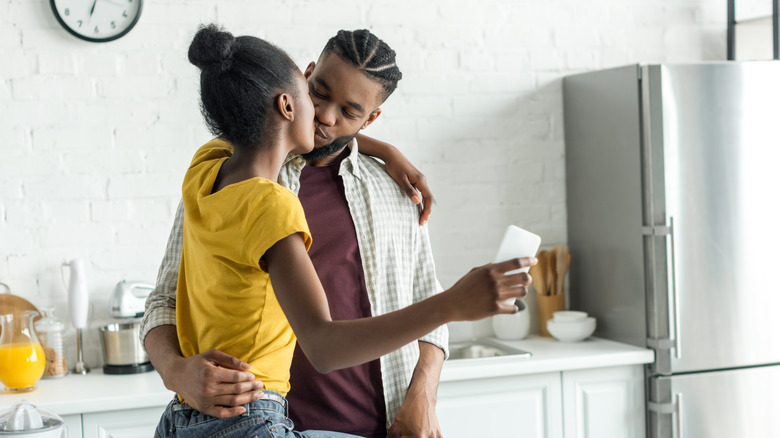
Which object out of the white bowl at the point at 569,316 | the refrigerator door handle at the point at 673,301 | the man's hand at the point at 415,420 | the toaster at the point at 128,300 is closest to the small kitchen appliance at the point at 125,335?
the toaster at the point at 128,300

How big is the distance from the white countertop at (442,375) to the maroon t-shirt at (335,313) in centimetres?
77

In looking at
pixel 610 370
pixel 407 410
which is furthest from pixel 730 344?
pixel 407 410

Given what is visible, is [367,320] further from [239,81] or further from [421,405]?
[421,405]

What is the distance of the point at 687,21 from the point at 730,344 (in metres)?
1.29

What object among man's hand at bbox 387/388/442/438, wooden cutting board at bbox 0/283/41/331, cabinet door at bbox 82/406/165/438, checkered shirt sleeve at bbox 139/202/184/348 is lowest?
cabinet door at bbox 82/406/165/438

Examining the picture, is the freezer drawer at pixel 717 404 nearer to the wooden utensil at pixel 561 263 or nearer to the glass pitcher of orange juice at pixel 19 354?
the wooden utensil at pixel 561 263

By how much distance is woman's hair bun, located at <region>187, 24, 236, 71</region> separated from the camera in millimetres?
1208

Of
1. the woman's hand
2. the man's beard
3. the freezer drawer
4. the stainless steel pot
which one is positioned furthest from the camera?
the freezer drawer

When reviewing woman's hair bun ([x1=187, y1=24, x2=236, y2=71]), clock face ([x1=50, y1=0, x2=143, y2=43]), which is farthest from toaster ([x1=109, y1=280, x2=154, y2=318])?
woman's hair bun ([x1=187, y1=24, x2=236, y2=71])

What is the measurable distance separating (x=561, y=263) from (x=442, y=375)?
0.80 m

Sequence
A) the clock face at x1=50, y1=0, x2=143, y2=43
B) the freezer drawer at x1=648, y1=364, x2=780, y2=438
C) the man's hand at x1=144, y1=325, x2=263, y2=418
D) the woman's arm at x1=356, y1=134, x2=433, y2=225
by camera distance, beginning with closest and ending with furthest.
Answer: the man's hand at x1=144, y1=325, x2=263, y2=418 < the woman's arm at x1=356, y1=134, x2=433, y2=225 < the clock face at x1=50, y1=0, x2=143, y2=43 < the freezer drawer at x1=648, y1=364, x2=780, y2=438

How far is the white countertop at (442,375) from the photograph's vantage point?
2.16 m

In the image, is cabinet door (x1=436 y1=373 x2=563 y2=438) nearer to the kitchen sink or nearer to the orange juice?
the kitchen sink

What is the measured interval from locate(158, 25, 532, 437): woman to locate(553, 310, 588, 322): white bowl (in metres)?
1.71
